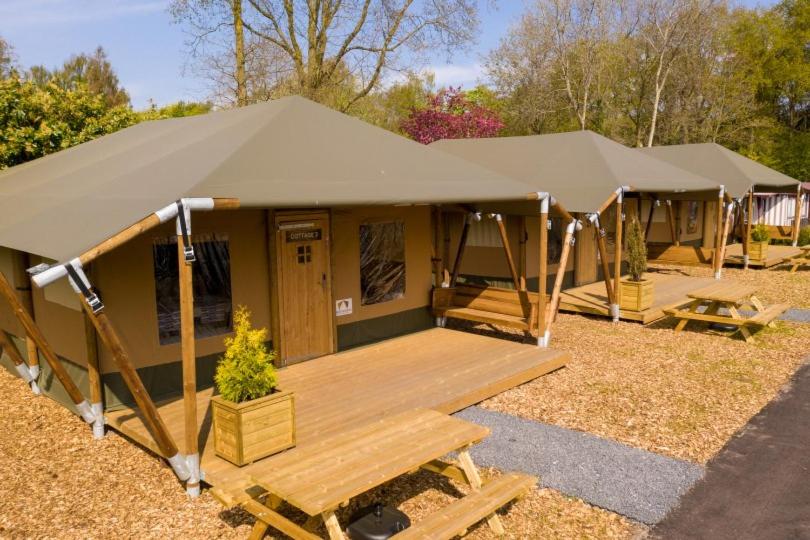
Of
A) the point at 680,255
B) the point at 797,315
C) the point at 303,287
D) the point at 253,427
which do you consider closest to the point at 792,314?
the point at 797,315

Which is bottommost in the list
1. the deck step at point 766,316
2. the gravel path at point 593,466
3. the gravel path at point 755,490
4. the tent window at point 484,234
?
the gravel path at point 755,490

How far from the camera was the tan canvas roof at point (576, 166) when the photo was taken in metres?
12.8

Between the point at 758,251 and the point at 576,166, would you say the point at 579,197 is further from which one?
the point at 758,251

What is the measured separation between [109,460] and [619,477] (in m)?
5.27

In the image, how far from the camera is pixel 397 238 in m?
10.6

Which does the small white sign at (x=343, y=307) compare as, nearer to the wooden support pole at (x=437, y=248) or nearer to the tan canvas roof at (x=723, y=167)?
the wooden support pole at (x=437, y=248)

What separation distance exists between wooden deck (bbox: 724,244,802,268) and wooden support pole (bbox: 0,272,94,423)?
1996 cm

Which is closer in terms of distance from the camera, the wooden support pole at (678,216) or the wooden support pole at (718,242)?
the wooden support pole at (718,242)

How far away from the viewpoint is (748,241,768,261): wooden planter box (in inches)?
802

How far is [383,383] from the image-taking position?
320 inches

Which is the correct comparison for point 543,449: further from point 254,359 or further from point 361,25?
point 361,25

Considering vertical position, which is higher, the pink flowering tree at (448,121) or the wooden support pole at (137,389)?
the pink flowering tree at (448,121)

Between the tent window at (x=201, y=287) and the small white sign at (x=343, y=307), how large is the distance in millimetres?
1796

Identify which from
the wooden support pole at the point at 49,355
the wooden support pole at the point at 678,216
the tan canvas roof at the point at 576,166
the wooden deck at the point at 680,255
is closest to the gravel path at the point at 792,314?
the tan canvas roof at the point at 576,166
